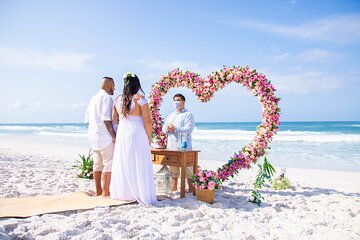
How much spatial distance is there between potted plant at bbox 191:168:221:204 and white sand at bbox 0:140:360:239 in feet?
0.59

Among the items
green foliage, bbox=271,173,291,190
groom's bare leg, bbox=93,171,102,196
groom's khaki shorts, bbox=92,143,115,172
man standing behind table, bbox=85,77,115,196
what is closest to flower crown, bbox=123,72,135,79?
man standing behind table, bbox=85,77,115,196

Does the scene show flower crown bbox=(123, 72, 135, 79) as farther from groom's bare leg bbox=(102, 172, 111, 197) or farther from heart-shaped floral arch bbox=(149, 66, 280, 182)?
heart-shaped floral arch bbox=(149, 66, 280, 182)

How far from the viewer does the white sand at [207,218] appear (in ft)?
13.0

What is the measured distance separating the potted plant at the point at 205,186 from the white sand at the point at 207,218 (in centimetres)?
18

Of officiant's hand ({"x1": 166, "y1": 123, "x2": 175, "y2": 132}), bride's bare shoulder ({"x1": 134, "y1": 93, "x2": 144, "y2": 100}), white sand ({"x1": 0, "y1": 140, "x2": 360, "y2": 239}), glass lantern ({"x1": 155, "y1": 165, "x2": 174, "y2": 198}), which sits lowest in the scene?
white sand ({"x1": 0, "y1": 140, "x2": 360, "y2": 239})

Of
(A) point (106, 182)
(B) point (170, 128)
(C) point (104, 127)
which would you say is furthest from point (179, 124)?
(A) point (106, 182)

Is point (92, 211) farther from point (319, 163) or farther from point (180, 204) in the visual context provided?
point (319, 163)

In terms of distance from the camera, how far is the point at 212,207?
5488mm

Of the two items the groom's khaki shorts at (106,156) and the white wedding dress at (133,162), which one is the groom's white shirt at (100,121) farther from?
the white wedding dress at (133,162)

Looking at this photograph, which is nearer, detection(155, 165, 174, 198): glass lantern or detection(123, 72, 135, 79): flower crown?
detection(123, 72, 135, 79): flower crown

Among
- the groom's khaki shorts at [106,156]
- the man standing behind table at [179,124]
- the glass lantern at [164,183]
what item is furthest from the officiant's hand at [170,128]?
the groom's khaki shorts at [106,156]

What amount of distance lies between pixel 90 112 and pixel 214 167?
612 centimetres

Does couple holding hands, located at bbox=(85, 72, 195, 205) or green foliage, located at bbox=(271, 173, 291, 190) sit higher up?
couple holding hands, located at bbox=(85, 72, 195, 205)

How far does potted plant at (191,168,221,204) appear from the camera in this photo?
5.74 meters
